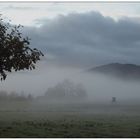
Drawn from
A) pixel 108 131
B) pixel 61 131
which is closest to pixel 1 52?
pixel 61 131

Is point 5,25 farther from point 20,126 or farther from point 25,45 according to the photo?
point 20,126

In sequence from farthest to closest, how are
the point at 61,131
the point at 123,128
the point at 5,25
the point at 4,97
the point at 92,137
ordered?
the point at 4,97 < the point at 5,25 < the point at 123,128 < the point at 61,131 < the point at 92,137

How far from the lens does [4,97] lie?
554 feet

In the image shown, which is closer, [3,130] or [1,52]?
[3,130]

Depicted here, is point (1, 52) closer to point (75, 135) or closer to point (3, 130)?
point (3, 130)

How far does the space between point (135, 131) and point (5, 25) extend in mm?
22791

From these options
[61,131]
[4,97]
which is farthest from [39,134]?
[4,97]

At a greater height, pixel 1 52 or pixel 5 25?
pixel 5 25

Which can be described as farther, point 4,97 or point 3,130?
point 4,97

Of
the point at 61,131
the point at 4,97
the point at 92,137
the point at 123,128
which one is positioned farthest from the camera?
the point at 4,97

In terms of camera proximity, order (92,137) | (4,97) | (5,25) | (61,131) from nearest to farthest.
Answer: (92,137), (61,131), (5,25), (4,97)

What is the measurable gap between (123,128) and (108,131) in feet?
14.4

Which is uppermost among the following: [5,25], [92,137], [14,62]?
[5,25]

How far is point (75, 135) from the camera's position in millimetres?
50156
